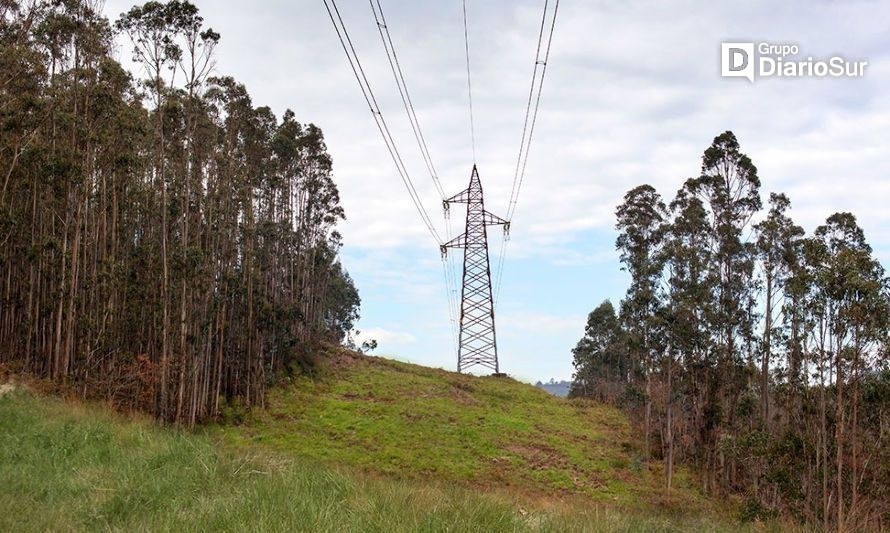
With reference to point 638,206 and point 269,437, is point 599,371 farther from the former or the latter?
point 269,437

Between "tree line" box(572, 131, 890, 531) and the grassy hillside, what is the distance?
2617 millimetres

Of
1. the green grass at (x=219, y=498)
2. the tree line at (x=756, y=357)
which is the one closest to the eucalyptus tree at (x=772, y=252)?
the tree line at (x=756, y=357)

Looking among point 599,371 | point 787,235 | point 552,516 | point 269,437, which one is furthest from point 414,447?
point 599,371

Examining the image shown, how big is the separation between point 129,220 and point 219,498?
27.5 metres

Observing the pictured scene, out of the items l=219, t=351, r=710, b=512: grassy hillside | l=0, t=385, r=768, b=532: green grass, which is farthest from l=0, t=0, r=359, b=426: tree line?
l=0, t=385, r=768, b=532: green grass

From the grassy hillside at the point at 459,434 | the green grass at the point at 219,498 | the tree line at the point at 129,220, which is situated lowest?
the grassy hillside at the point at 459,434

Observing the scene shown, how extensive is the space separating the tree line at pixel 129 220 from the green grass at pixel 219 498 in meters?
14.4

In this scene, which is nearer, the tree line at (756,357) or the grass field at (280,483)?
the grass field at (280,483)

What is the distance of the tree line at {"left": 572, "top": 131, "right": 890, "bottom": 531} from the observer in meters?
17.8

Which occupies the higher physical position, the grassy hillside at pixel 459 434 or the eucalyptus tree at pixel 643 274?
the eucalyptus tree at pixel 643 274

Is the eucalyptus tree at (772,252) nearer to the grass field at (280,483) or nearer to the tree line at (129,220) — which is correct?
the grass field at (280,483)

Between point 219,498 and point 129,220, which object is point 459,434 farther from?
point 219,498

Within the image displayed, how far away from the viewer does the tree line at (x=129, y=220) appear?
23.0m

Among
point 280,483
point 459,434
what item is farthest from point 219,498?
point 459,434
